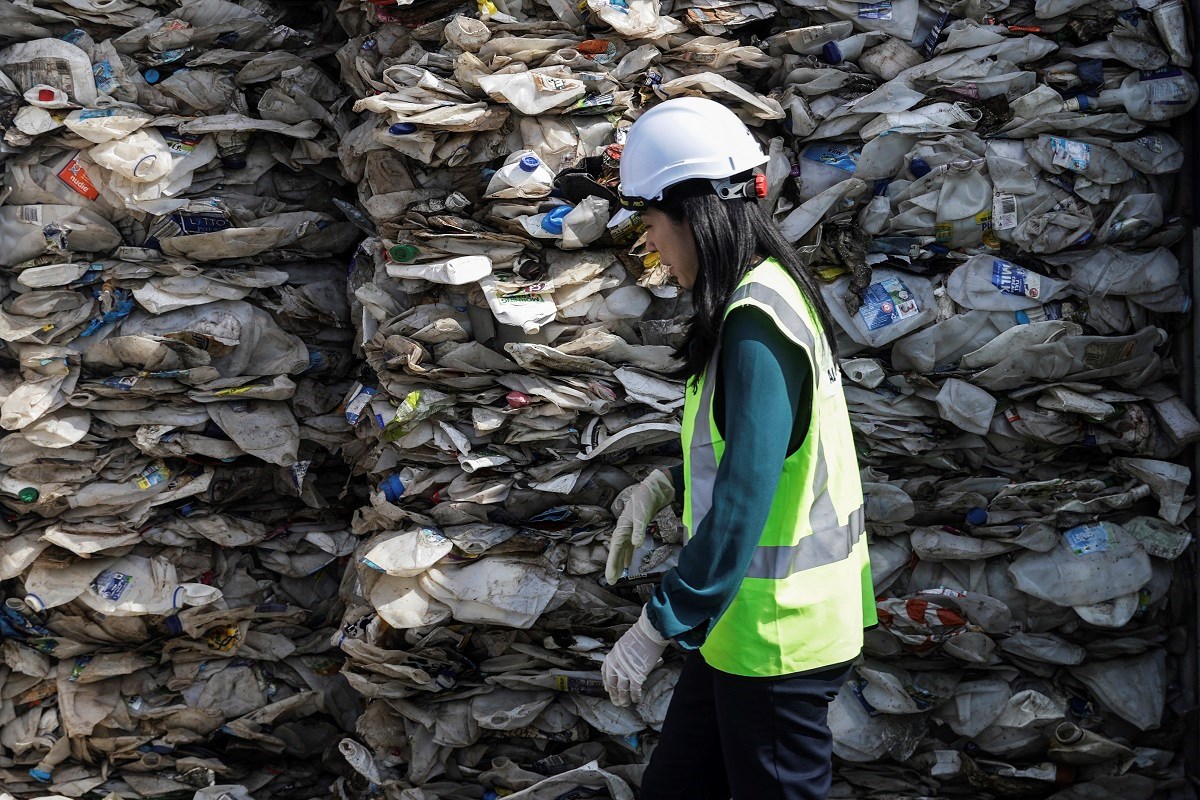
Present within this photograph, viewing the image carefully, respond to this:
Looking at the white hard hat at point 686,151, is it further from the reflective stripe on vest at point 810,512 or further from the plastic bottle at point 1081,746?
the plastic bottle at point 1081,746

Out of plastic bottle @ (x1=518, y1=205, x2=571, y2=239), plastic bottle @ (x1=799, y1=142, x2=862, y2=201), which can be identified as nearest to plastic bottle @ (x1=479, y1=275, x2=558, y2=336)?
plastic bottle @ (x1=518, y1=205, x2=571, y2=239)

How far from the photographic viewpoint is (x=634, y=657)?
1.82 metres

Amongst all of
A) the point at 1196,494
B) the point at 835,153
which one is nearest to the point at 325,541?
the point at 835,153

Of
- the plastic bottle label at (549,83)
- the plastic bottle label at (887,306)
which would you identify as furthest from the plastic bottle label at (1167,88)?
the plastic bottle label at (549,83)

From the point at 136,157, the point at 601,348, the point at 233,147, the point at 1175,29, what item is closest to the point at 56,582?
the point at 136,157

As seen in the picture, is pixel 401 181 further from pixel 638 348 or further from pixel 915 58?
pixel 915 58

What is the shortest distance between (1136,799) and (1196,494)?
0.76 m

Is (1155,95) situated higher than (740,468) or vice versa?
(1155,95)

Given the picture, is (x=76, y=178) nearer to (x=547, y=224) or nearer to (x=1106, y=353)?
(x=547, y=224)

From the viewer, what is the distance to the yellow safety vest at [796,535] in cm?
169

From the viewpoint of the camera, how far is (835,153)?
9.22 ft

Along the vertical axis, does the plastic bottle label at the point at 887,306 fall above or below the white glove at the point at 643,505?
above

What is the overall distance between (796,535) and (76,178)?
2258mm

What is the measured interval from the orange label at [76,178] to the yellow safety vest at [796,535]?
6.57ft
